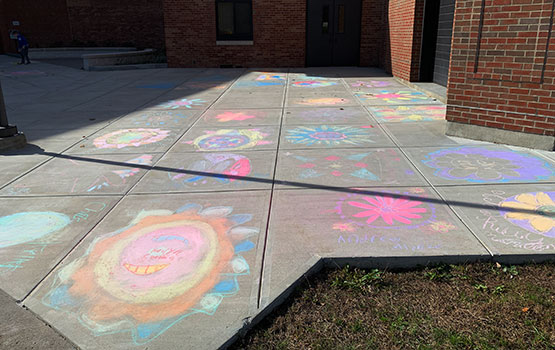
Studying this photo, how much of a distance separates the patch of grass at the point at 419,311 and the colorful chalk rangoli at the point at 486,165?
1916 millimetres

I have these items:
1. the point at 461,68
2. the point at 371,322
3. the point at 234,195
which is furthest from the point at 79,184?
the point at 461,68

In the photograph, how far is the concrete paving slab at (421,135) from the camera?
6568 millimetres

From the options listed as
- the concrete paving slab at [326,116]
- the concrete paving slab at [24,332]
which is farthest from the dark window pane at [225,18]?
the concrete paving slab at [24,332]

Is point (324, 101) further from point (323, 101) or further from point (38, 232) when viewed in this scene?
point (38, 232)

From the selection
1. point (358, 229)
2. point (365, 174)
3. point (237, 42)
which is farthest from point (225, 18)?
point (358, 229)

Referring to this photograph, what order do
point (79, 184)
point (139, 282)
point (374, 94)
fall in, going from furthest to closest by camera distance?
1. point (374, 94)
2. point (79, 184)
3. point (139, 282)

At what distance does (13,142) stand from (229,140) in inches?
131

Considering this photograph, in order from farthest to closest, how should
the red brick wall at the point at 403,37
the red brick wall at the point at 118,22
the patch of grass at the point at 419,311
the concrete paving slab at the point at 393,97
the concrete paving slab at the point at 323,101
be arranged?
1. the red brick wall at the point at 118,22
2. the red brick wall at the point at 403,37
3. the concrete paving slab at the point at 393,97
4. the concrete paving slab at the point at 323,101
5. the patch of grass at the point at 419,311

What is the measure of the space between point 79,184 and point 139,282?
8.29 ft

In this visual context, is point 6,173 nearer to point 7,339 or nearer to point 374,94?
point 7,339

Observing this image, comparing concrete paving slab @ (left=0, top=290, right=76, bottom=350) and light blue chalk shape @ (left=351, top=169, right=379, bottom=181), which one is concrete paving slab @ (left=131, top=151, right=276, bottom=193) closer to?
light blue chalk shape @ (left=351, top=169, right=379, bottom=181)

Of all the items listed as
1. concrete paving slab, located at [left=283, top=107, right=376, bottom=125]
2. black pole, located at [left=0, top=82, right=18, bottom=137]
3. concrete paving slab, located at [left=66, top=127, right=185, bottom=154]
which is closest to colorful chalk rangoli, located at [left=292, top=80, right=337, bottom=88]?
concrete paving slab, located at [left=283, top=107, right=376, bottom=125]

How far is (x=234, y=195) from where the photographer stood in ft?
15.7

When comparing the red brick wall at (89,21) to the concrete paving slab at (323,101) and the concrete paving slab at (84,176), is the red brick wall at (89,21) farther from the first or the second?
the concrete paving slab at (84,176)
